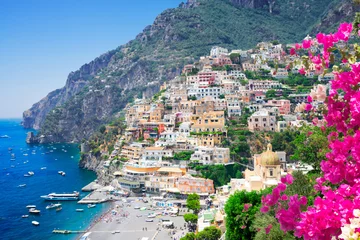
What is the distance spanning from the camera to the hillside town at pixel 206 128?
57062 mm

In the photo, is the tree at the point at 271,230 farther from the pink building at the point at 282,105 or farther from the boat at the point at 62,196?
the pink building at the point at 282,105

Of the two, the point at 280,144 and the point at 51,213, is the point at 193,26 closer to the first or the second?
the point at 280,144

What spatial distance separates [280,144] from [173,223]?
2396 cm

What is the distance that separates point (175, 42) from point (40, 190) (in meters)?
105

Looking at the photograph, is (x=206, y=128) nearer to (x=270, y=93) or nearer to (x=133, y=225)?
(x=270, y=93)

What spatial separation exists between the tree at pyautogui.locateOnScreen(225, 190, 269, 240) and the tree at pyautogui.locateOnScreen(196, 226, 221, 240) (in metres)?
6.51

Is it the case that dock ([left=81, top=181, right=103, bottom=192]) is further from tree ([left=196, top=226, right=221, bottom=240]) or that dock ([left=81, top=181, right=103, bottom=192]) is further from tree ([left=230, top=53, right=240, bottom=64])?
tree ([left=230, top=53, right=240, bottom=64])

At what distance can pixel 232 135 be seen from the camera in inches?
2625

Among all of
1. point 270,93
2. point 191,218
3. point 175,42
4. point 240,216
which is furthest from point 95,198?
point 175,42

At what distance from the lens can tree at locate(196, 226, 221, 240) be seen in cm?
3553

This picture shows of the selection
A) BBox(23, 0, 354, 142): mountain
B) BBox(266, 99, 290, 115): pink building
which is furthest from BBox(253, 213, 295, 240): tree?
BBox(23, 0, 354, 142): mountain

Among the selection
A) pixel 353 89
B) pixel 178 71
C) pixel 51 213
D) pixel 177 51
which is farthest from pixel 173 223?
pixel 177 51

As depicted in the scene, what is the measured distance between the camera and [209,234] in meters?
35.8

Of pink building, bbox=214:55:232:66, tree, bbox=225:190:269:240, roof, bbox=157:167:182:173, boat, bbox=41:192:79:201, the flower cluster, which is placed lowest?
boat, bbox=41:192:79:201
